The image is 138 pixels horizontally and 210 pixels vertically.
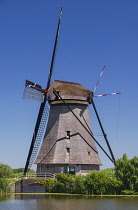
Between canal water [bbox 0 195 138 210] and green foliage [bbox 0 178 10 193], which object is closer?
canal water [bbox 0 195 138 210]

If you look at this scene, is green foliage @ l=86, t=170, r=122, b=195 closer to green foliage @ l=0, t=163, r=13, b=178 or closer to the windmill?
the windmill

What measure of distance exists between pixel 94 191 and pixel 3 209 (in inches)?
445

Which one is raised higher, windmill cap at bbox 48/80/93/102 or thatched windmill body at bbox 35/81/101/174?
windmill cap at bbox 48/80/93/102

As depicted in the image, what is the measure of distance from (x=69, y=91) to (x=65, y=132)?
4.42 metres

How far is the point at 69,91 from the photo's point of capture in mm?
42031

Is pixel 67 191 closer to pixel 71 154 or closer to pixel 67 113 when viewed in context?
pixel 71 154

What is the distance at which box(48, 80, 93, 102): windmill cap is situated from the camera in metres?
41.9

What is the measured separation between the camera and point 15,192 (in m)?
38.3

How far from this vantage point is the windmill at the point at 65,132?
134 ft

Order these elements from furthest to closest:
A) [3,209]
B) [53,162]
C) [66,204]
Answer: [53,162], [66,204], [3,209]

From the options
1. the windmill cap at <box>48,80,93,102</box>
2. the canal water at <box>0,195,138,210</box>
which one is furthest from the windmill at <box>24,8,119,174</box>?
the canal water at <box>0,195,138,210</box>

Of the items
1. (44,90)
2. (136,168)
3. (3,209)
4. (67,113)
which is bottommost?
(3,209)

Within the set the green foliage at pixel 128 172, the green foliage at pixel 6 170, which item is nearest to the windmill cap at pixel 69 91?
the green foliage at pixel 128 172

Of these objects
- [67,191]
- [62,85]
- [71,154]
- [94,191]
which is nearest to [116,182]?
[94,191]
